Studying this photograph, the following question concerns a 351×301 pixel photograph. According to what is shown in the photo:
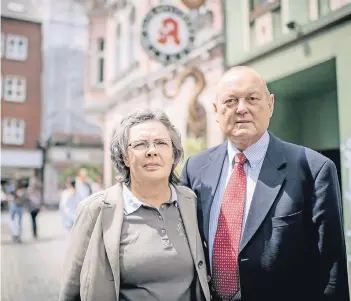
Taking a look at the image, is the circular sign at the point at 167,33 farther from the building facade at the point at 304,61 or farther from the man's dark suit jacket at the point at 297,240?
the man's dark suit jacket at the point at 297,240

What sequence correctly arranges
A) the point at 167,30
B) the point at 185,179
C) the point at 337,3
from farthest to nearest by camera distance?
the point at 167,30, the point at 337,3, the point at 185,179

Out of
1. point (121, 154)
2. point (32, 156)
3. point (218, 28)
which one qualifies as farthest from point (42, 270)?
point (218, 28)

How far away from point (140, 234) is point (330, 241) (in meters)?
0.67

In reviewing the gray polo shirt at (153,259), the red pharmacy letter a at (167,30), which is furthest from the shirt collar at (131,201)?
the red pharmacy letter a at (167,30)

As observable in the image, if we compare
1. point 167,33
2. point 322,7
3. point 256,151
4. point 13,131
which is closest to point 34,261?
point 13,131

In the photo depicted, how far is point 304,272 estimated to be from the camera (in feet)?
4.79

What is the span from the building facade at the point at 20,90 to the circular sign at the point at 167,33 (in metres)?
1.44

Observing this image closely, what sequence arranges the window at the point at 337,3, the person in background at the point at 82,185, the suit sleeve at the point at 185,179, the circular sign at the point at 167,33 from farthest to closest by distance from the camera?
the circular sign at the point at 167,33, the person in background at the point at 82,185, the window at the point at 337,3, the suit sleeve at the point at 185,179

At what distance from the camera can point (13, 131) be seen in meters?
3.78

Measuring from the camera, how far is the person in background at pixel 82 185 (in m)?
3.79

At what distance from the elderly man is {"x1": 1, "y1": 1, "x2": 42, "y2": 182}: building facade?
2.48 metres

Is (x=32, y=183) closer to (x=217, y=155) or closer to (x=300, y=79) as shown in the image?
(x=217, y=155)

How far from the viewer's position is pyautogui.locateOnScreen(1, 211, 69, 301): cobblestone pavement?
2.97 metres

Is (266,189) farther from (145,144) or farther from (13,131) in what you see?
(13,131)
